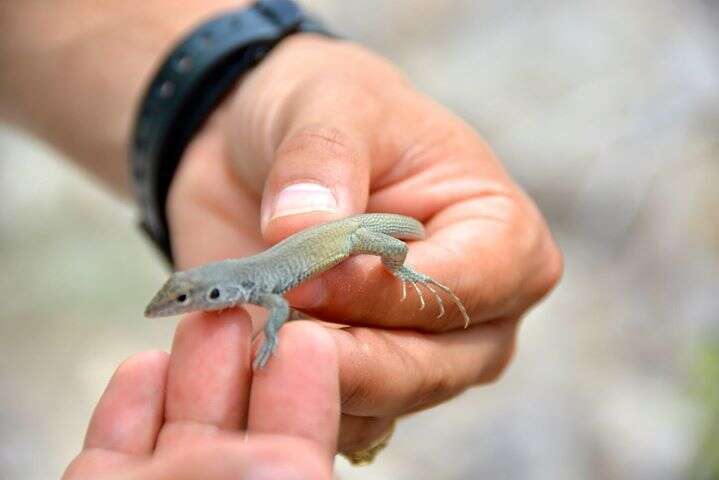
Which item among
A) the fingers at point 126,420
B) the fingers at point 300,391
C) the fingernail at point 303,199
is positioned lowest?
the fingers at point 126,420

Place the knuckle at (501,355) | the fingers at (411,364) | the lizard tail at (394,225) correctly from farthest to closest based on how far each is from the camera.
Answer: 1. the knuckle at (501,355)
2. the lizard tail at (394,225)
3. the fingers at (411,364)

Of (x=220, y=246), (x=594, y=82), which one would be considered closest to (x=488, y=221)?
(x=220, y=246)

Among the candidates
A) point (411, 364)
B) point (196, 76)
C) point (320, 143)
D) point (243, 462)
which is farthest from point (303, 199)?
point (196, 76)

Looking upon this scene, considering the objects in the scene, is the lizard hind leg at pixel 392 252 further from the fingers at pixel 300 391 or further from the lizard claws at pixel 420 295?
the fingers at pixel 300 391

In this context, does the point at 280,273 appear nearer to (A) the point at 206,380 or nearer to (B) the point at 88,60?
(A) the point at 206,380

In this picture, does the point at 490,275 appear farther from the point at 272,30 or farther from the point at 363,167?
the point at 272,30

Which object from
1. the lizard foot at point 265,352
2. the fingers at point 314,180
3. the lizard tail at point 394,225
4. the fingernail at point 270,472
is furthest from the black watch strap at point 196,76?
the fingernail at point 270,472
